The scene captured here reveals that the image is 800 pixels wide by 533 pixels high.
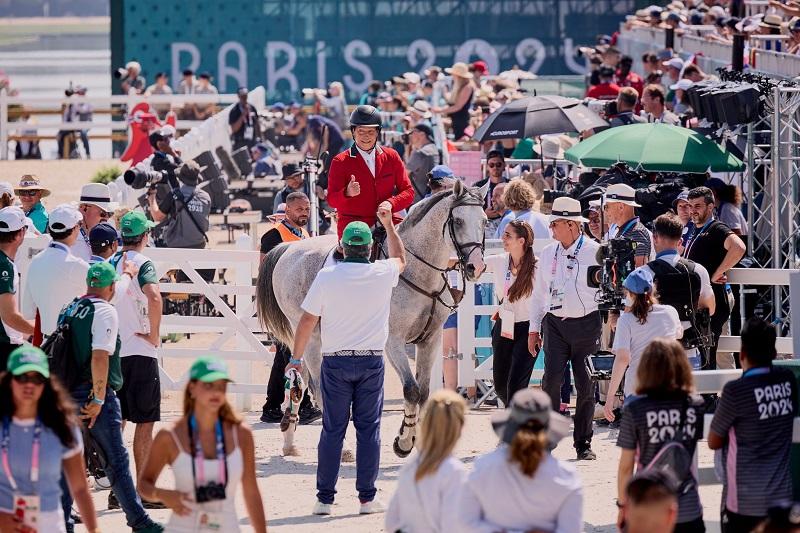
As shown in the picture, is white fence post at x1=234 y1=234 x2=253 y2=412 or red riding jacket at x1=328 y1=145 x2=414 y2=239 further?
white fence post at x1=234 y1=234 x2=253 y2=412

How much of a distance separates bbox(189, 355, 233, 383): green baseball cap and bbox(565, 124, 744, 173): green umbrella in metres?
8.04

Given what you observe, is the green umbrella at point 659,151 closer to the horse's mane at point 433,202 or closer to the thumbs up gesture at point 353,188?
the horse's mane at point 433,202

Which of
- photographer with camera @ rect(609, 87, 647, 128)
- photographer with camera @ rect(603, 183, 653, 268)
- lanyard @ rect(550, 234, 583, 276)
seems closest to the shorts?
lanyard @ rect(550, 234, 583, 276)

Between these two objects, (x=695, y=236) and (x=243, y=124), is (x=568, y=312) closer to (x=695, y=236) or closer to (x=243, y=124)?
(x=695, y=236)

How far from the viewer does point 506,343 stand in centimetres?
1180

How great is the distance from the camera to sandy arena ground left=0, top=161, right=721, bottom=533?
31.7 ft

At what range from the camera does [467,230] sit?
37.3 ft

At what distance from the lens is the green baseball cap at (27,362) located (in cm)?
667

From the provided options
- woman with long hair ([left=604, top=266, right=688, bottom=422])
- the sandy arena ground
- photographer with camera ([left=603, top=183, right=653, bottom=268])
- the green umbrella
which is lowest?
the sandy arena ground

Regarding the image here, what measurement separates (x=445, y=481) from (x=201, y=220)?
11.7 metres

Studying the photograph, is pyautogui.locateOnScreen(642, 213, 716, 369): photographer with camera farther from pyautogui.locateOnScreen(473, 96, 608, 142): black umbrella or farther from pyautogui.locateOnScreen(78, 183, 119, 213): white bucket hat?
pyautogui.locateOnScreen(473, 96, 608, 142): black umbrella

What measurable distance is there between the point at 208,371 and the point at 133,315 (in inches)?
134

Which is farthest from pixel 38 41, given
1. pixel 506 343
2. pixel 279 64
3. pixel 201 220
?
pixel 506 343

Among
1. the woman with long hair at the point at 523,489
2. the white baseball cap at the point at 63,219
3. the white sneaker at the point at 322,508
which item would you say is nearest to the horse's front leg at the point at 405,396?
the white sneaker at the point at 322,508
